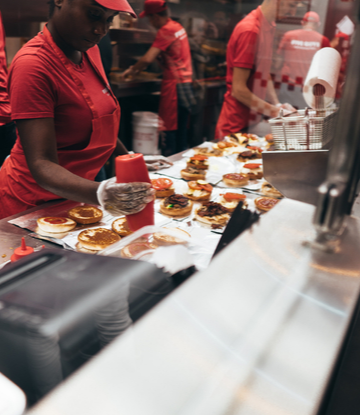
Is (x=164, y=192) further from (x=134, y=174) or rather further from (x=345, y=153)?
(x=345, y=153)

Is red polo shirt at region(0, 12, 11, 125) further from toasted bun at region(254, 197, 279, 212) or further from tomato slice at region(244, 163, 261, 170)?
toasted bun at region(254, 197, 279, 212)

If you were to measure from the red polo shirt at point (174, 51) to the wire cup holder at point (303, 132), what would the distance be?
12.4 feet

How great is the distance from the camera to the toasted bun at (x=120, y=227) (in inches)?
62.2

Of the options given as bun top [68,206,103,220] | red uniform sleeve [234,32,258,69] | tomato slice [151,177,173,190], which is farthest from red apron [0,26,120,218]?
red uniform sleeve [234,32,258,69]

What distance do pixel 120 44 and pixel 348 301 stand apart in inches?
248

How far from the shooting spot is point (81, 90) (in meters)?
1.72

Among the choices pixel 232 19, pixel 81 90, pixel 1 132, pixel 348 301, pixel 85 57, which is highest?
pixel 232 19

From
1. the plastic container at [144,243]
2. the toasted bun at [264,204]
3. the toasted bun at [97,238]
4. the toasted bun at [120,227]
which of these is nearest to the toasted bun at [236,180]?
the toasted bun at [264,204]

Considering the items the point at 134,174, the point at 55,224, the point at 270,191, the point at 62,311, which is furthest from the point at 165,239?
the point at 270,191

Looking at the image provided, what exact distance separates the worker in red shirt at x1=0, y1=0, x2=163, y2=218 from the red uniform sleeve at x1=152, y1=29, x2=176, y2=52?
355 cm

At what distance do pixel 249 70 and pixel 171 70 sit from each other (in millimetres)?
2241

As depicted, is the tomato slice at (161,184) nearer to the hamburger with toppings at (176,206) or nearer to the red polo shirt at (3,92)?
the hamburger with toppings at (176,206)

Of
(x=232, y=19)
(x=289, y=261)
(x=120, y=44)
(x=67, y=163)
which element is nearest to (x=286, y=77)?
(x=232, y=19)

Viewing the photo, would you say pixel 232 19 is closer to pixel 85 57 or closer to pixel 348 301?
pixel 85 57
